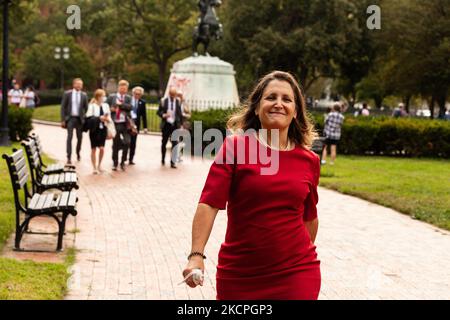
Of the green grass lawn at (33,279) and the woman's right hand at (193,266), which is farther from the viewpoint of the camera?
the green grass lawn at (33,279)

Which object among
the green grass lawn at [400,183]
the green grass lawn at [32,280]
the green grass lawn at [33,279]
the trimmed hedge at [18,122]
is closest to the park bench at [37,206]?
the green grass lawn at [33,279]

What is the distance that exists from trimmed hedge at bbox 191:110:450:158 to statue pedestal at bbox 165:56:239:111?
6.57m

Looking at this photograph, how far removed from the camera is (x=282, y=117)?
3791 mm

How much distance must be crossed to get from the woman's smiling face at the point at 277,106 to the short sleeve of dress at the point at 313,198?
0.24m

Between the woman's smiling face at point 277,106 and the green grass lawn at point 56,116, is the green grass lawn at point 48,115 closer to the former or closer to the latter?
the green grass lawn at point 56,116

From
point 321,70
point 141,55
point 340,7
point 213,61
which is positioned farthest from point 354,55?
point 213,61

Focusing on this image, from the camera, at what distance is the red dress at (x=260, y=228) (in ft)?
11.7

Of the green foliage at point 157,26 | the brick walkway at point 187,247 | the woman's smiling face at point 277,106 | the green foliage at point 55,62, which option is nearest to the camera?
the woman's smiling face at point 277,106

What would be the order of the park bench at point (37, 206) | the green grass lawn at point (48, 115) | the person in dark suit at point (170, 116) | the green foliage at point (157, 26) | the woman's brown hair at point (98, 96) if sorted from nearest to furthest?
the park bench at point (37, 206), the woman's brown hair at point (98, 96), the person in dark suit at point (170, 116), the green grass lawn at point (48, 115), the green foliage at point (157, 26)

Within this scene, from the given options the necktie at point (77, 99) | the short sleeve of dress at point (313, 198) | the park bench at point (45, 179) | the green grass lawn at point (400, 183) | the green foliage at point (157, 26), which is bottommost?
the green grass lawn at point (400, 183)

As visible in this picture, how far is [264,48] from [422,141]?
93.1 feet

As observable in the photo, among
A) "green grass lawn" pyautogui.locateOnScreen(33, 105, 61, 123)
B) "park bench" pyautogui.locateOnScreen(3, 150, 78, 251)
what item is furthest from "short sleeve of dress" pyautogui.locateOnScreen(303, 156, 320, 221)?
"green grass lawn" pyautogui.locateOnScreen(33, 105, 61, 123)

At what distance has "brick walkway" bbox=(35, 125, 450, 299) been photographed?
6637mm
